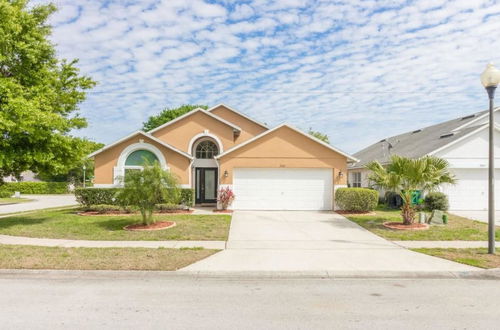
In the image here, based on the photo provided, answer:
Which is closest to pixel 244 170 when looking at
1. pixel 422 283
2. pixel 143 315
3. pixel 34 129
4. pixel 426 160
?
pixel 426 160

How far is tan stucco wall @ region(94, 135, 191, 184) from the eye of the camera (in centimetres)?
1942

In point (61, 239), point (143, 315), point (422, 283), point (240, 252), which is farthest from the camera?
point (61, 239)

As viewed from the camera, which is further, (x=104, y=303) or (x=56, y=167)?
(x=56, y=167)

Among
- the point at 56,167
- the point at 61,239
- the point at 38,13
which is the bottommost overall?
the point at 61,239

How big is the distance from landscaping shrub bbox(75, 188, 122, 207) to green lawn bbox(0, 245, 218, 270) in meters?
8.35

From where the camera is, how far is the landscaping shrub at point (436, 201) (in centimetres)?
1748

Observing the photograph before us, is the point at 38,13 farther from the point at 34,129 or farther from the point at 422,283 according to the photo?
the point at 422,283

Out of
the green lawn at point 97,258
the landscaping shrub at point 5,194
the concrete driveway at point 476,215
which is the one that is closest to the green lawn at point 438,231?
the concrete driveway at point 476,215

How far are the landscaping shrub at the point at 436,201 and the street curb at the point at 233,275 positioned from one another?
11.0m

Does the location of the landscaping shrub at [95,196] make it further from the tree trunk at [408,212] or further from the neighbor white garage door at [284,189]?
the tree trunk at [408,212]

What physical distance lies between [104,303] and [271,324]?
9.06ft

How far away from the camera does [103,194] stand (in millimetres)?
18000

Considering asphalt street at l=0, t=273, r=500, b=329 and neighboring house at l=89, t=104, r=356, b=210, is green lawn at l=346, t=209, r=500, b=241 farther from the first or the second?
asphalt street at l=0, t=273, r=500, b=329

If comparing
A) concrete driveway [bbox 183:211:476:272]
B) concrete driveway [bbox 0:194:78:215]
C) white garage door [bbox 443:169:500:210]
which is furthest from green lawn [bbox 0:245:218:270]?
white garage door [bbox 443:169:500:210]
